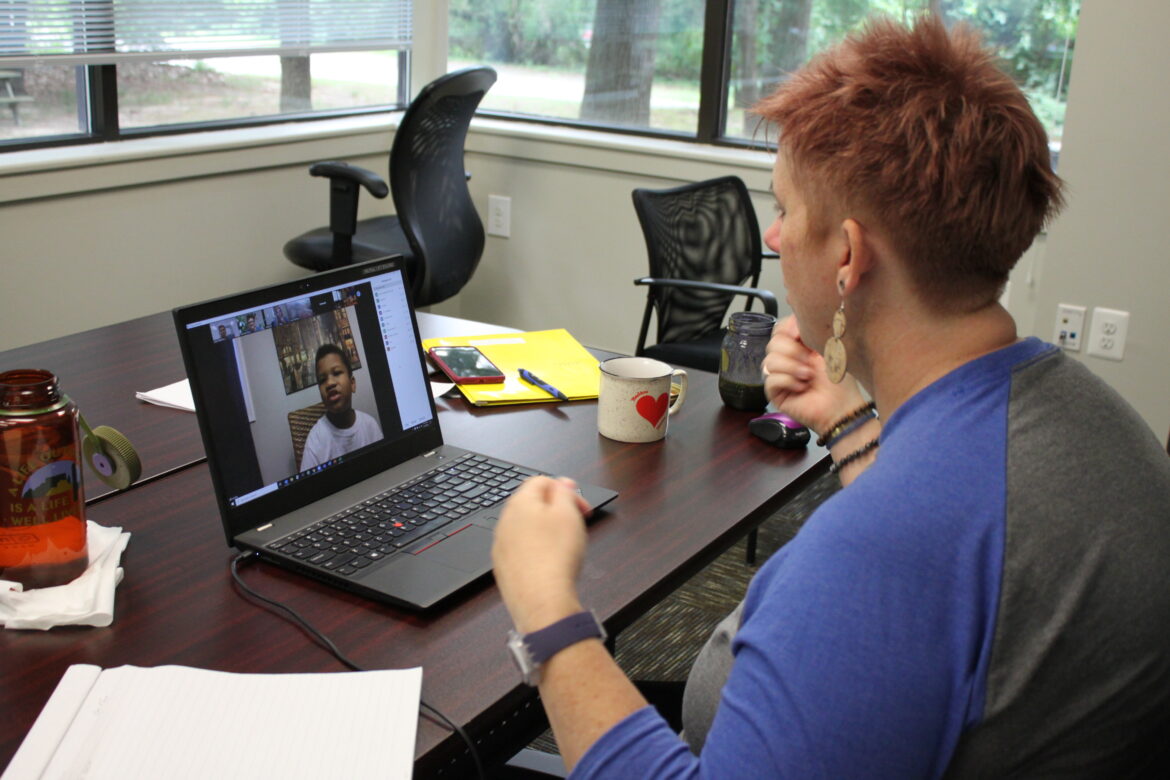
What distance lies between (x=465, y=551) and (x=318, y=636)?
0.20 metres

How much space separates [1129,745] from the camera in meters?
0.86

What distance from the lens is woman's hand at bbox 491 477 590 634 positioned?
0.94 meters

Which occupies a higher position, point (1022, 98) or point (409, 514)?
point (1022, 98)

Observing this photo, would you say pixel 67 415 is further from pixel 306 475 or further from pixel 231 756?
pixel 231 756

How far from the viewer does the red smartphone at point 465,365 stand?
176 cm

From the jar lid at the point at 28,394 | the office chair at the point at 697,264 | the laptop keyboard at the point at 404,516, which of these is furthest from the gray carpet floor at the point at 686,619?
the jar lid at the point at 28,394

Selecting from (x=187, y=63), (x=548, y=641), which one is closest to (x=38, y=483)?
(x=548, y=641)

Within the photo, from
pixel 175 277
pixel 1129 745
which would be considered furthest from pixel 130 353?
pixel 175 277

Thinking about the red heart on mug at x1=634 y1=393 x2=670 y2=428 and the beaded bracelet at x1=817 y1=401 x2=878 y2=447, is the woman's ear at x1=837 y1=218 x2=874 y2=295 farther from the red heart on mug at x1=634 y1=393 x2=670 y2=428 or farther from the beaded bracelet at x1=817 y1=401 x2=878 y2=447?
the red heart on mug at x1=634 y1=393 x2=670 y2=428

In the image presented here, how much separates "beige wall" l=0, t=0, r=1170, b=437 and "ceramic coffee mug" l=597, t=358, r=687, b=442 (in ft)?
5.55

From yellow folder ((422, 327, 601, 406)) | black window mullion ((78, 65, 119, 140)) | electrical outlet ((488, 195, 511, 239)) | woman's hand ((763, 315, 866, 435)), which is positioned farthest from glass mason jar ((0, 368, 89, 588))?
electrical outlet ((488, 195, 511, 239))

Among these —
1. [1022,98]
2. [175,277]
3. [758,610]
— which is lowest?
[175,277]

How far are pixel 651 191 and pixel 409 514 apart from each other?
74.4 inches

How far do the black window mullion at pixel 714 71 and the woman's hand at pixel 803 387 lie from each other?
248 centimetres
